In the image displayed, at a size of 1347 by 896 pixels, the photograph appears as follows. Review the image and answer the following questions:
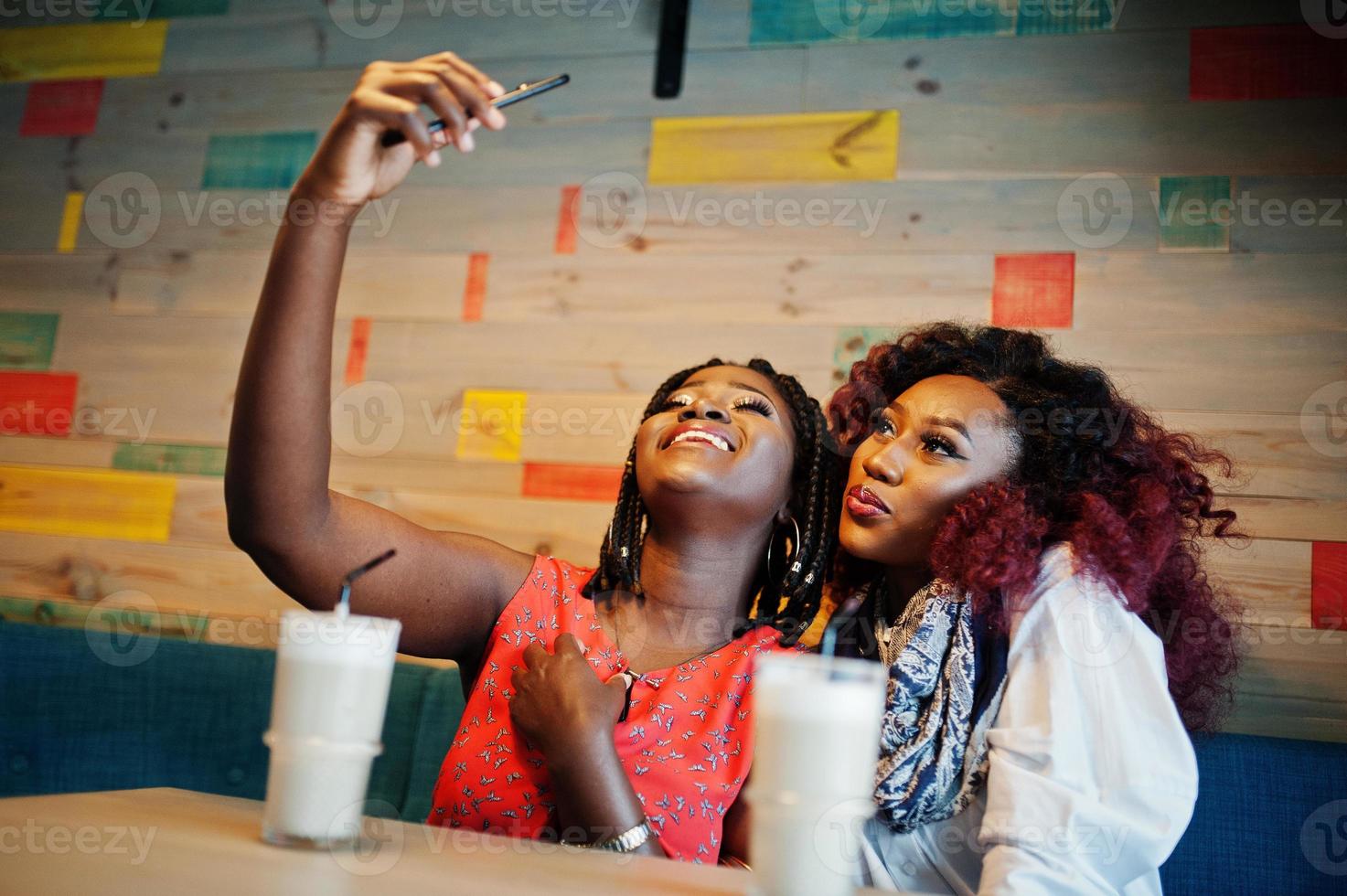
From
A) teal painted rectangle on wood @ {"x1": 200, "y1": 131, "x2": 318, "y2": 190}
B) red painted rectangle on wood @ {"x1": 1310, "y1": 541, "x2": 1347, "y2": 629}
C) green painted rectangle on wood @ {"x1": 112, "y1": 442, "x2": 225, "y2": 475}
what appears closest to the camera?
red painted rectangle on wood @ {"x1": 1310, "y1": 541, "x2": 1347, "y2": 629}

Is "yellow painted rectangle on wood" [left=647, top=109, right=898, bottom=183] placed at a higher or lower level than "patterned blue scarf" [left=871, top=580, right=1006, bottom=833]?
higher

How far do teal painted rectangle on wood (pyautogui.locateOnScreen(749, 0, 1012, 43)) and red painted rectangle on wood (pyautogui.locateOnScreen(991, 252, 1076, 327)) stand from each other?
0.45 m

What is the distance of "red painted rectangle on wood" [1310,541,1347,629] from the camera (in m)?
1.83

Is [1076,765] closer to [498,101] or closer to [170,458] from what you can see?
[498,101]

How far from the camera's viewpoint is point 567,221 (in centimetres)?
229

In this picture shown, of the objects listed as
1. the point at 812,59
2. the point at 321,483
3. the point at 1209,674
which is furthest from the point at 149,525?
the point at 1209,674

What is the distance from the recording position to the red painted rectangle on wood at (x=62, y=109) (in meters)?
2.58

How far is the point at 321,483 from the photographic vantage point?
128 centimetres

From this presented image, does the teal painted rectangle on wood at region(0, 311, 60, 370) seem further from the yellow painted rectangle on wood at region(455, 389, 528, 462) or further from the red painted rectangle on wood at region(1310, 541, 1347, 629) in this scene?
the red painted rectangle on wood at region(1310, 541, 1347, 629)

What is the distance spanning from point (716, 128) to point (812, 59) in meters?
0.22

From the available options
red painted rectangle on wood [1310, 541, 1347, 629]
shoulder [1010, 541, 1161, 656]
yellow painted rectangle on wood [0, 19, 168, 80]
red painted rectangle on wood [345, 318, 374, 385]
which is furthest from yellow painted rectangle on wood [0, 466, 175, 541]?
red painted rectangle on wood [1310, 541, 1347, 629]

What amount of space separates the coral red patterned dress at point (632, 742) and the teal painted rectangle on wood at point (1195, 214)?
3.33 feet

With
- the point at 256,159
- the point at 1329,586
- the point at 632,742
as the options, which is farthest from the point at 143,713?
the point at 1329,586

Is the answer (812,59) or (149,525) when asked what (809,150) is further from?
(149,525)
